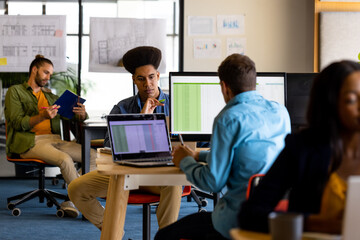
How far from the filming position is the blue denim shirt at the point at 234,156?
1728mm

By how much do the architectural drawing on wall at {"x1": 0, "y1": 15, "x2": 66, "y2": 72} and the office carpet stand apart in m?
1.67

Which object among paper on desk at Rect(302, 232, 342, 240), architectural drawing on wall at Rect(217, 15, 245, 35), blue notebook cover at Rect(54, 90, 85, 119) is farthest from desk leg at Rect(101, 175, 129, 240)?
architectural drawing on wall at Rect(217, 15, 245, 35)

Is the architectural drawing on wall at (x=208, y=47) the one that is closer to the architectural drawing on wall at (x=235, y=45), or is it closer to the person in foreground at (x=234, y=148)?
the architectural drawing on wall at (x=235, y=45)

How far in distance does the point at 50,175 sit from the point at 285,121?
4.55 metres

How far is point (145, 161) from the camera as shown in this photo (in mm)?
2266

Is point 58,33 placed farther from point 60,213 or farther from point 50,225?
point 50,225

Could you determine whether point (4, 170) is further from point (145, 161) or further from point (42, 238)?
point (145, 161)

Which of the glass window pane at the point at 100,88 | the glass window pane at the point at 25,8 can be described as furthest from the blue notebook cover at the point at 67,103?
the glass window pane at the point at 25,8

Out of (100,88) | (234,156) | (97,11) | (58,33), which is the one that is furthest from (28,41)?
(234,156)

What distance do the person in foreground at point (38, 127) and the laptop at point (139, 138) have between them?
1947mm

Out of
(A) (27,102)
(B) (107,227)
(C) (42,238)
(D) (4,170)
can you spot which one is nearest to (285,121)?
(B) (107,227)

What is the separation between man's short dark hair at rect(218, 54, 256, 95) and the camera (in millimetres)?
1898

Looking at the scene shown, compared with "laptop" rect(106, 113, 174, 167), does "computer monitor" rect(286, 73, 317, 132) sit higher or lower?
higher

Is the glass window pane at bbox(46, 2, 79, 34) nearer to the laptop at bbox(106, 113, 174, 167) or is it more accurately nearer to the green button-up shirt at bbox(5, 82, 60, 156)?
the green button-up shirt at bbox(5, 82, 60, 156)
